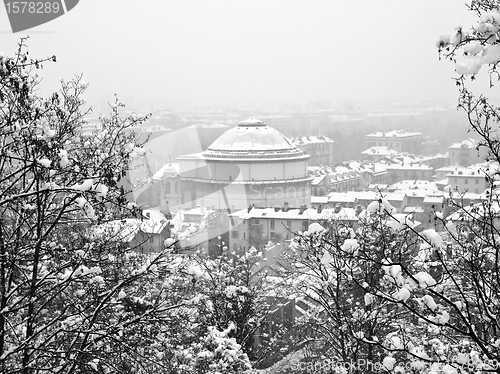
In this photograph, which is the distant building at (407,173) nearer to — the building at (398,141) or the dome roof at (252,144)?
the dome roof at (252,144)

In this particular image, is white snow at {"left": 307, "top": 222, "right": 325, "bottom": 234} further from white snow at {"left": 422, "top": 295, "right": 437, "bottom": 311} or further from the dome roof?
the dome roof

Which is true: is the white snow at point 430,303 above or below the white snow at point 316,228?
below

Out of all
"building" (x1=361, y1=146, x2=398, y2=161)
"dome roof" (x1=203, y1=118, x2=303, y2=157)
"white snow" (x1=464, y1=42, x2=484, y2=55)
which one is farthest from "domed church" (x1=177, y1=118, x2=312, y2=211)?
"building" (x1=361, y1=146, x2=398, y2=161)

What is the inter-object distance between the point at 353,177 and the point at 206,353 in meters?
49.3

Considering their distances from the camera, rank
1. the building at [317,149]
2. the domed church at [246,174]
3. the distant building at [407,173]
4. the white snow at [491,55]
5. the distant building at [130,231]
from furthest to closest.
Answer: the building at [317,149], the distant building at [407,173], the domed church at [246,174], the distant building at [130,231], the white snow at [491,55]

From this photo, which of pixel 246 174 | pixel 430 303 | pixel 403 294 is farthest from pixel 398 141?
pixel 403 294

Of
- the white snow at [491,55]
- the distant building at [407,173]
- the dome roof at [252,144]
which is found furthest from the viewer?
the distant building at [407,173]

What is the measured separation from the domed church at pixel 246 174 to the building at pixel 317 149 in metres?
37.2

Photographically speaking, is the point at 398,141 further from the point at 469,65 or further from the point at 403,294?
the point at 469,65

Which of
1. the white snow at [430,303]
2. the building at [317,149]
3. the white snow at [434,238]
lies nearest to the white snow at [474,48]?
the white snow at [434,238]

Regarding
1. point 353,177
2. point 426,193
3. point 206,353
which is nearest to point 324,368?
point 206,353

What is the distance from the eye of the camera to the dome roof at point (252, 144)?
41.7 metres

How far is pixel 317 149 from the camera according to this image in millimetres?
83375

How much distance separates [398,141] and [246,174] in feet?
182
